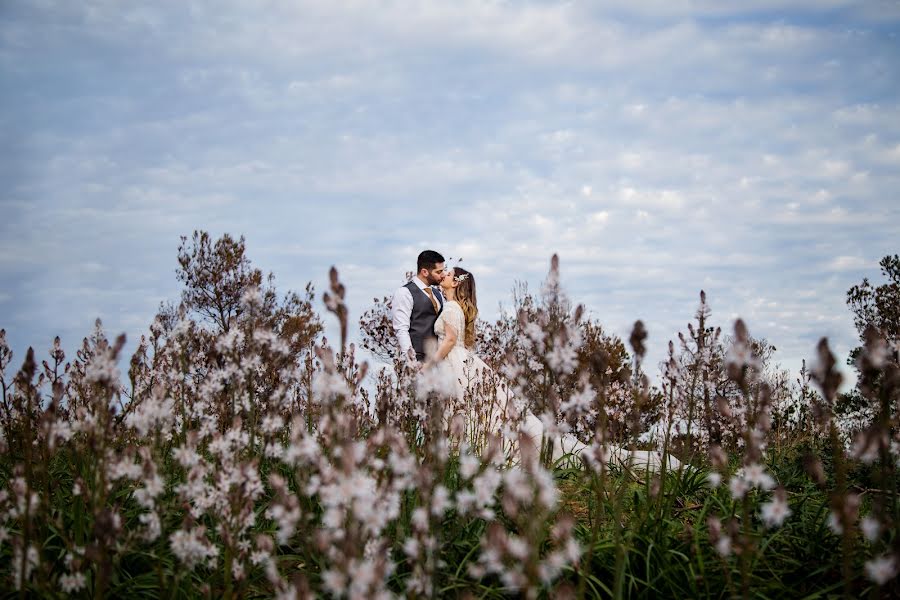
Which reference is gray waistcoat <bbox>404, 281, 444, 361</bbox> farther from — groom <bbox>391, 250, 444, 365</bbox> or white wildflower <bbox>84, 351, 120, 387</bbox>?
white wildflower <bbox>84, 351, 120, 387</bbox>

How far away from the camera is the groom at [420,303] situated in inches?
363

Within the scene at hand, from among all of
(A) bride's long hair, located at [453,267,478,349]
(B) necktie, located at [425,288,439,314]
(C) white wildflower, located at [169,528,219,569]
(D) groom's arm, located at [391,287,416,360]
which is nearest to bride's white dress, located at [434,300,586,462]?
(B) necktie, located at [425,288,439,314]

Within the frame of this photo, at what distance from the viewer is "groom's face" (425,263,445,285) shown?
9672mm

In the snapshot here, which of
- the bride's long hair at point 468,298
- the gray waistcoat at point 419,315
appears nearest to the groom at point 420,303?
the gray waistcoat at point 419,315

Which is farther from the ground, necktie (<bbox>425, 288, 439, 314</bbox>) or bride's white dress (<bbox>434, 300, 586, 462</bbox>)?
necktie (<bbox>425, 288, 439, 314</bbox>)

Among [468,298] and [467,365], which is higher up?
[468,298]

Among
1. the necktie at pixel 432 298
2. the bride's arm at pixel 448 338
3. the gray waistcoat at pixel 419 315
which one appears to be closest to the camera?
the bride's arm at pixel 448 338

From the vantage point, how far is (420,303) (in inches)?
373

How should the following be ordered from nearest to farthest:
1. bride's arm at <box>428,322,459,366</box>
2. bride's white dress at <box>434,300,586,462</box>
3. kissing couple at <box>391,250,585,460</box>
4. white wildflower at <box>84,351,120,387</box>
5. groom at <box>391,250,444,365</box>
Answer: white wildflower at <box>84,351,120,387</box> → bride's white dress at <box>434,300,586,462</box> → bride's arm at <box>428,322,459,366</box> → kissing couple at <box>391,250,585,460</box> → groom at <box>391,250,444,365</box>

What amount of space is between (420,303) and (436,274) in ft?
1.81

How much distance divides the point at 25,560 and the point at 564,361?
246 cm

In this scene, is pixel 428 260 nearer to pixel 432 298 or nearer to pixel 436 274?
pixel 436 274

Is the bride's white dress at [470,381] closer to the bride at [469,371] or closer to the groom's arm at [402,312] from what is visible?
the bride at [469,371]

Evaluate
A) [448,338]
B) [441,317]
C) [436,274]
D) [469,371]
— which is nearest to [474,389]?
[469,371]
